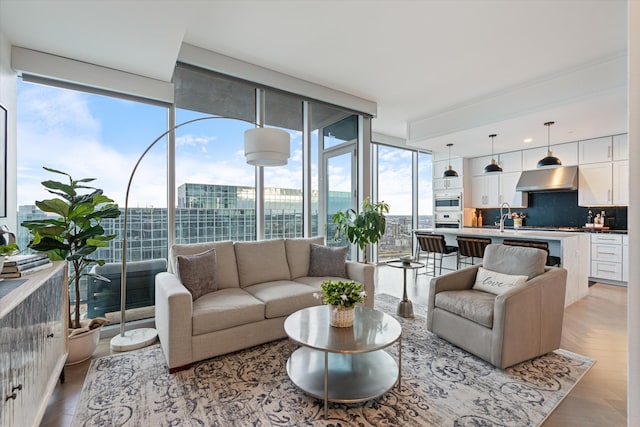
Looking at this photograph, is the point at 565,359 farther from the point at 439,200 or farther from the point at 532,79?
the point at 439,200

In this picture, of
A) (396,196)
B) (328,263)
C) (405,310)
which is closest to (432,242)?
(405,310)

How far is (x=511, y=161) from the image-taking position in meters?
6.55

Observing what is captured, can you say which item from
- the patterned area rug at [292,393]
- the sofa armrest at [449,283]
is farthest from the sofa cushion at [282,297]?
the sofa armrest at [449,283]

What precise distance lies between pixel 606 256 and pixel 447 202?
118 inches

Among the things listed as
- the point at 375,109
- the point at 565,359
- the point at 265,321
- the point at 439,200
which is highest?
the point at 375,109

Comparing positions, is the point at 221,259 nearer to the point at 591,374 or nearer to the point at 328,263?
the point at 328,263

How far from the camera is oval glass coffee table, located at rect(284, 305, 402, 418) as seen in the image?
1.85 metres

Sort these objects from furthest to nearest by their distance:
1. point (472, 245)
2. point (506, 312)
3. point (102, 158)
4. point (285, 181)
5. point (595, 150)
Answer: point (595, 150) < point (472, 245) < point (285, 181) < point (102, 158) < point (506, 312)

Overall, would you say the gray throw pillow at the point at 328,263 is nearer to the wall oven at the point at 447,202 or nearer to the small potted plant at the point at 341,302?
the small potted plant at the point at 341,302

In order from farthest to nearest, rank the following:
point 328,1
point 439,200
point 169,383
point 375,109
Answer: point 439,200
point 375,109
point 328,1
point 169,383

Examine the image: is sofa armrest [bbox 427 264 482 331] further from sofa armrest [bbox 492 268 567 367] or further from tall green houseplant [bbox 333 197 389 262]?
tall green houseplant [bbox 333 197 389 262]

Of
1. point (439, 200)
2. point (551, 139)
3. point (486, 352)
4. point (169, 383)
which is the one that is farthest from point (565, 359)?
point (439, 200)

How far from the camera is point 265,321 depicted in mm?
2715

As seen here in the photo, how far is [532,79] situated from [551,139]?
2.10 meters
